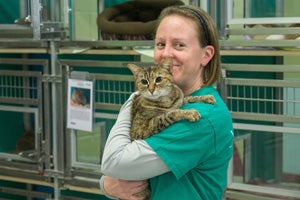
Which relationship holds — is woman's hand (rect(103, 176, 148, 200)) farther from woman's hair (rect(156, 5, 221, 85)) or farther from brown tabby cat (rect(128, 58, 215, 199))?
woman's hair (rect(156, 5, 221, 85))

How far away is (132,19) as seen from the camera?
2.31 m

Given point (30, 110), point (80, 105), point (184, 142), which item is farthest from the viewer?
point (30, 110)

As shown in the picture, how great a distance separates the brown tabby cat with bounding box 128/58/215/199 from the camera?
134cm

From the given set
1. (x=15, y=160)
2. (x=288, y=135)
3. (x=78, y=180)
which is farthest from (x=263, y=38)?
(x=15, y=160)

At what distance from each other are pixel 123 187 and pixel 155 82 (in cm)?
31

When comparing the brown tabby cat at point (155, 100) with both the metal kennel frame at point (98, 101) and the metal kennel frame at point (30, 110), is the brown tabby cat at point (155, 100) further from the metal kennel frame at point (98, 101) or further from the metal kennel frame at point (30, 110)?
the metal kennel frame at point (30, 110)

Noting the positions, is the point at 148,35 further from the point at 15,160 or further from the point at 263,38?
the point at 15,160

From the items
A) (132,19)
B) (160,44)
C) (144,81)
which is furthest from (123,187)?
(132,19)

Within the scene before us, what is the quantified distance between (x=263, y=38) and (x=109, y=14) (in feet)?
2.48

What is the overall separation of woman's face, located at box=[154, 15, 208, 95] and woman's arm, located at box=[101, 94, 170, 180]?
0.24m

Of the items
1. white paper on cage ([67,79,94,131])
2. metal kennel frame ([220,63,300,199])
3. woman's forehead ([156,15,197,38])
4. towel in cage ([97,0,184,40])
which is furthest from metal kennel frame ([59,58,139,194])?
woman's forehead ([156,15,197,38])

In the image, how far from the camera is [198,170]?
132 cm

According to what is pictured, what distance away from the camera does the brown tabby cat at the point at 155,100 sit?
1.34 metres

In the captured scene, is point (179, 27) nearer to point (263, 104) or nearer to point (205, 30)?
point (205, 30)
